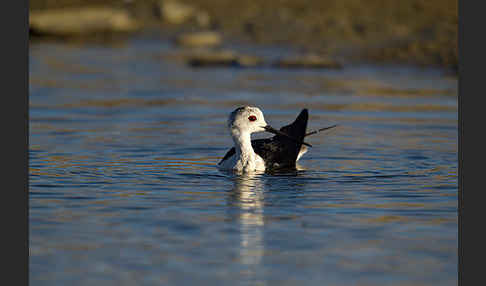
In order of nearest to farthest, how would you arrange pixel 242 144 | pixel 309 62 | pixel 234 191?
pixel 234 191, pixel 242 144, pixel 309 62

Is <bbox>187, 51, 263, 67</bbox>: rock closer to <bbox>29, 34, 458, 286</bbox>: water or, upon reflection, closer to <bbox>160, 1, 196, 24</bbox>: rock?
<bbox>29, 34, 458, 286</bbox>: water

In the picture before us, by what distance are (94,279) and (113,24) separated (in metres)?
24.8

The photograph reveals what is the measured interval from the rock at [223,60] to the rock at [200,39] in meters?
2.94

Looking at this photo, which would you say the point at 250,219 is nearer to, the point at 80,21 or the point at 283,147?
the point at 283,147

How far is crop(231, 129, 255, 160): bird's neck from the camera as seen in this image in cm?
1213

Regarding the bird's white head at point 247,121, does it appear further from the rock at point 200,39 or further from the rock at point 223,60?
the rock at point 200,39

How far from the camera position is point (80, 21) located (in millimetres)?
31625

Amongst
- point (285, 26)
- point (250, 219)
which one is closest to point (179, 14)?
point (285, 26)

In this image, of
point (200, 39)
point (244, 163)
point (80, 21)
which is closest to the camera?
point (244, 163)

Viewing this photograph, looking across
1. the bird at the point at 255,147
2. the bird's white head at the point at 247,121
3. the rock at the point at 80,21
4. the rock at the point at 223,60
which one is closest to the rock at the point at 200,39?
the rock at the point at 80,21

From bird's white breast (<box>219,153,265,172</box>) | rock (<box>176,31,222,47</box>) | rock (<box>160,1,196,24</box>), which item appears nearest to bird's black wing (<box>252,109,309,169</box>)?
bird's white breast (<box>219,153,265,172</box>)

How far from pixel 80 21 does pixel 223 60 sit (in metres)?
8.25

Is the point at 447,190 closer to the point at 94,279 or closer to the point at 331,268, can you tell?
the point at 331,268

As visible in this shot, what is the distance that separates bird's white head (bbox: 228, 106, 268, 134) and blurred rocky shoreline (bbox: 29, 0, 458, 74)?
12.0m
